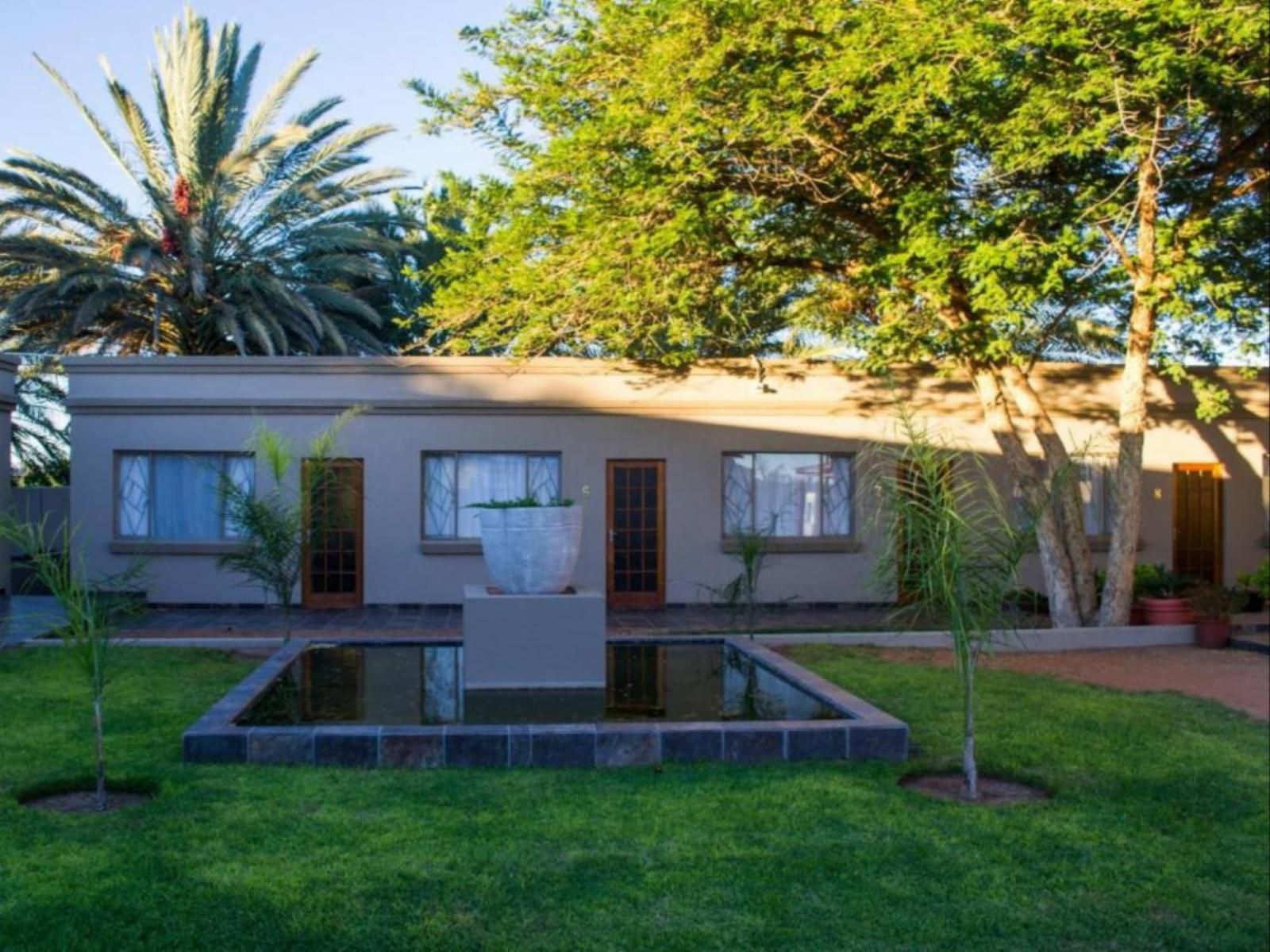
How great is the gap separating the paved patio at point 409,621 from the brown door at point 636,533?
47 cm

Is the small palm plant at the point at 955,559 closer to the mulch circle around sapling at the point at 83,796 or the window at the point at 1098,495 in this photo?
the mulch circle around sapling at the point at 83,796

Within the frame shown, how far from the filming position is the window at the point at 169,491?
16.9m

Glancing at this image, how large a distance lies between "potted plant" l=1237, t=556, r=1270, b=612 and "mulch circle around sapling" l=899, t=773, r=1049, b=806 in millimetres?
9603

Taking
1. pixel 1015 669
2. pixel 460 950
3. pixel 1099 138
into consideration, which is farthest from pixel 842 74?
pixel 460 950

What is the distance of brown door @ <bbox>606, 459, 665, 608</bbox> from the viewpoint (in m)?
17.2

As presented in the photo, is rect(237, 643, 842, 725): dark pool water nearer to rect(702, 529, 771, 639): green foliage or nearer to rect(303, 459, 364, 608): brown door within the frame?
rect(702, 529, 771, 639): green foliage

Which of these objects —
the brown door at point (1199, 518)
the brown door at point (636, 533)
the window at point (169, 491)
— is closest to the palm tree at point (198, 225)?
the window at point (169, 491)

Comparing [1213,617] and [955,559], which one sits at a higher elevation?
[955,559]

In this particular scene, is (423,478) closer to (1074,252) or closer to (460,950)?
(1074,252)

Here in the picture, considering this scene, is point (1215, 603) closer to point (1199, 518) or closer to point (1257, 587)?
point (1257, 587)

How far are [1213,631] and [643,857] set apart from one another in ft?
34.0

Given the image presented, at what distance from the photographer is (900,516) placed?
6.99 m

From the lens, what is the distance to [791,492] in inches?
696

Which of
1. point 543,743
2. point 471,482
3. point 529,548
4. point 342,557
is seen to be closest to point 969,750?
point 543,743
